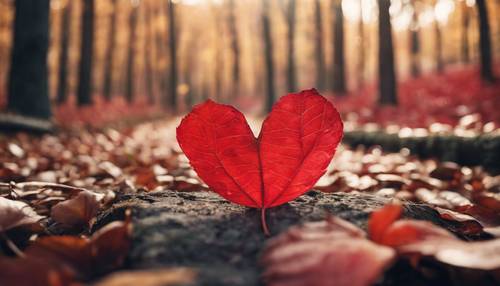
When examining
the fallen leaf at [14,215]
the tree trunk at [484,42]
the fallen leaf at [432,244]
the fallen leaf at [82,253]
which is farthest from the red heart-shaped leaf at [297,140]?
the tree trunk at [484,42]

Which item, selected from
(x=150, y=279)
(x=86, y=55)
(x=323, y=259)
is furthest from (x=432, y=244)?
(x=86, y=55)

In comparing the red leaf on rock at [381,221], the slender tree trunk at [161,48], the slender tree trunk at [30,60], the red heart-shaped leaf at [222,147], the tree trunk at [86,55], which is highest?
the slender tree trunk at [161,48]

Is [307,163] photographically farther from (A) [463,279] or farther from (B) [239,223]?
(A) [463,279]

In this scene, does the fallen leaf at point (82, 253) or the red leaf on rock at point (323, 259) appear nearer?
the red leaf on rock at point (323, 259)

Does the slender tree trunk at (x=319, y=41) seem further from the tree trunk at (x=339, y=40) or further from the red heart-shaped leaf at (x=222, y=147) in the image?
the red heart-shaped leaf at (x=222, y=147)

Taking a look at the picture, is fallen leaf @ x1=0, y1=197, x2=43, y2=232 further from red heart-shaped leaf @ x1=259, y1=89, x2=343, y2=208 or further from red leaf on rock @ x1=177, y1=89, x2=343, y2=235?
red heart-shaped leaf @ x1=259, y1=89, x2=343, y2=208

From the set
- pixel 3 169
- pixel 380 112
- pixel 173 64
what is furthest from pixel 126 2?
pixel 3 169
